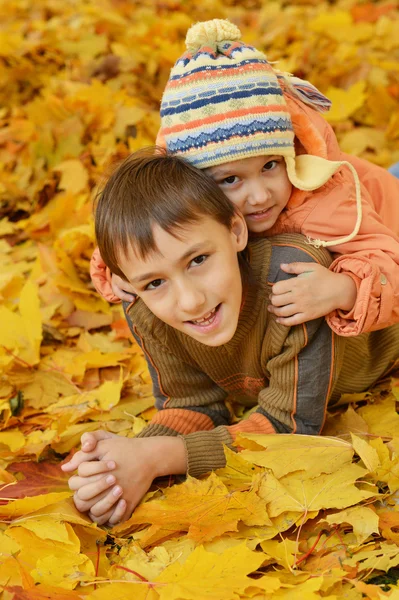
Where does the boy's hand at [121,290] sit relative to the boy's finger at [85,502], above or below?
above

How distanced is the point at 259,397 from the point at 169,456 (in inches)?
10.3

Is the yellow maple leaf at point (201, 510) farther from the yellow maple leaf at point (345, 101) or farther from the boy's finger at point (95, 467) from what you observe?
the yellow maple leaf at point (345, 101)

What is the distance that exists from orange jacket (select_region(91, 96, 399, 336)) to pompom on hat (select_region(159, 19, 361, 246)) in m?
0.04

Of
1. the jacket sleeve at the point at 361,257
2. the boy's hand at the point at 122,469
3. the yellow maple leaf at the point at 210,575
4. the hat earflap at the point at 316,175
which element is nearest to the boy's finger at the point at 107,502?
the boy's hand at the point at 122,469

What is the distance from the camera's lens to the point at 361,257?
1519 mm

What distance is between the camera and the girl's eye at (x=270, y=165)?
1.60 metres

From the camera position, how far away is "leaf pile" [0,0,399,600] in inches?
53.1

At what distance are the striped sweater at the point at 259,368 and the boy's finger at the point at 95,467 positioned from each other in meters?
0.20

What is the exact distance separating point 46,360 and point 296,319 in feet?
3.54

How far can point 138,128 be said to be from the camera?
3361 mm

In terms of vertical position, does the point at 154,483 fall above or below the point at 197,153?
below

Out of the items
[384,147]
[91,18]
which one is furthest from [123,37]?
[384,147]

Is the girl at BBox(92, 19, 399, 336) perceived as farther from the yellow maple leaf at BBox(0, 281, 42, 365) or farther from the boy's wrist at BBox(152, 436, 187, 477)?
the yellow maple leaf at BBox(0, 281, 42, 365)

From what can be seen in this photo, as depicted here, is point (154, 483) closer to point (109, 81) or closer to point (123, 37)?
point (109, 81)
